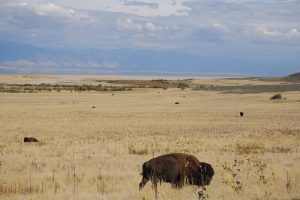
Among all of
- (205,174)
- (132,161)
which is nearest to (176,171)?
(205,174)

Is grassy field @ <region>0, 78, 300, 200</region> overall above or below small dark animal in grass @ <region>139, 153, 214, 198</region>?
below

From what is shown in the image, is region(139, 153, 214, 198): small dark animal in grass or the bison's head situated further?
the bison's head

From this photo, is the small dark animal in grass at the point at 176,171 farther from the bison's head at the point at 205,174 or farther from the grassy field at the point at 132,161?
the grassy field at the point at 132,161

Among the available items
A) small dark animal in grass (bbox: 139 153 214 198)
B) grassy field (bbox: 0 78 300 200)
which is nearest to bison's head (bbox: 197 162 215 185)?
small dark animal in grass (bbox: 139 153 214 198)

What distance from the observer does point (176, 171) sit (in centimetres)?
1026

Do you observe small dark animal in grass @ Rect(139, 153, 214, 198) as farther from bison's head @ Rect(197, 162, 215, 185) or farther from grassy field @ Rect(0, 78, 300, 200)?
grassy field @ Rect(0, 78, 300, 200)

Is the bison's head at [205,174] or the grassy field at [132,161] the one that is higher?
the bison's head at [205,174]

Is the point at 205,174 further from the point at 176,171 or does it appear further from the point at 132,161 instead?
the point at 132,161

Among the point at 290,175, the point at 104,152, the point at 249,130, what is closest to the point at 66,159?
the point at 104,152

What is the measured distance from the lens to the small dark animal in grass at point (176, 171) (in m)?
10.2

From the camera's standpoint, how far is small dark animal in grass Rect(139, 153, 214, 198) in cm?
1023

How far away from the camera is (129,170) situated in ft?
43.7

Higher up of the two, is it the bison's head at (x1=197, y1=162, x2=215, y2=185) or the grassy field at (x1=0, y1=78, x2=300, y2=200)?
the bison's head at (x1=197, y1=162, x2=215, y2=185)

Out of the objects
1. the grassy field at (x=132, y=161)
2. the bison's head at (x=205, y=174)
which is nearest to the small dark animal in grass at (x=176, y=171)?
the bison's head at (x=205, y=174)
